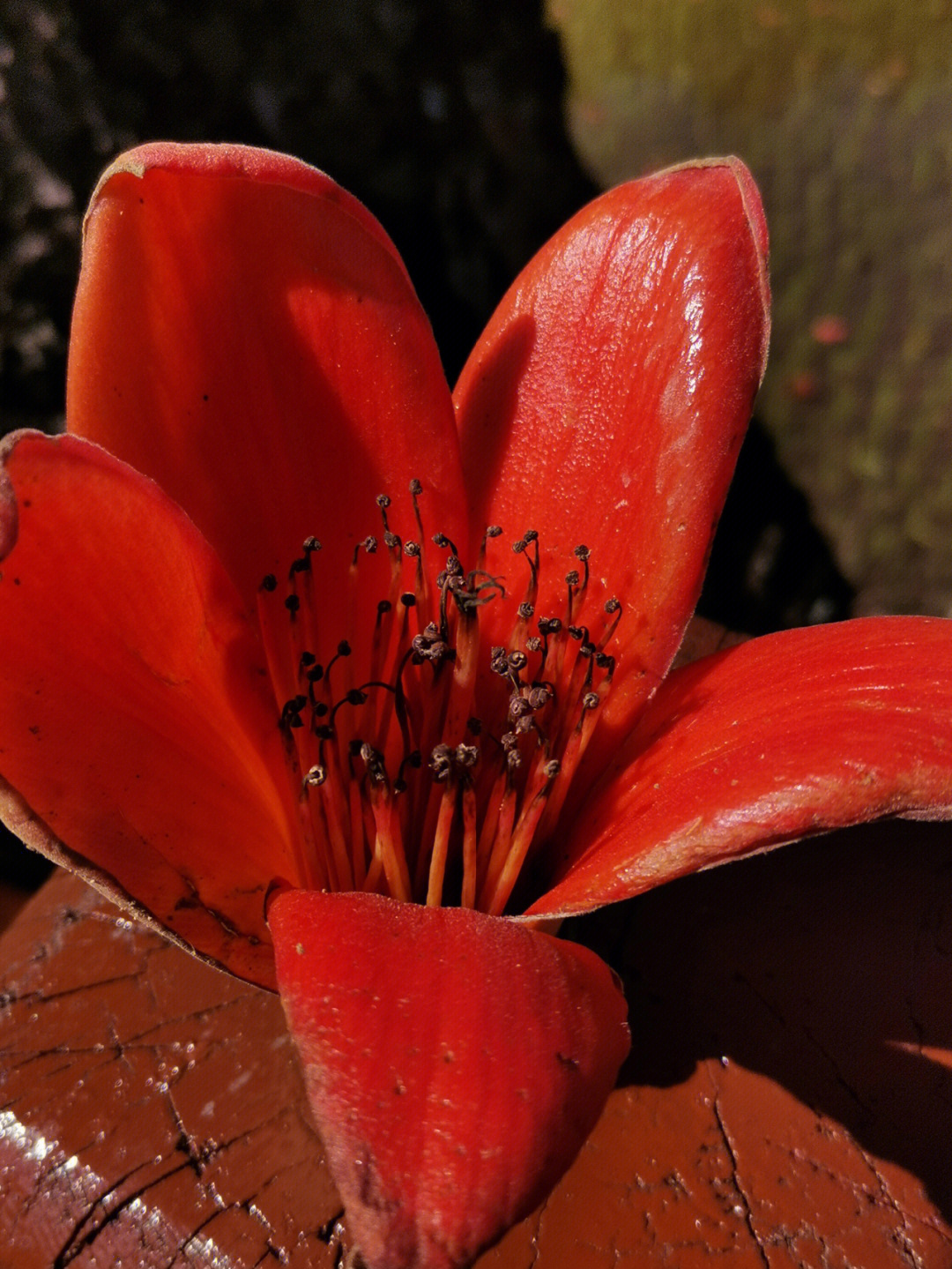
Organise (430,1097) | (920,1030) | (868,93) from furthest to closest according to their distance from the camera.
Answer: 1. (868,93)
2. (920,1030)
3. (430,1097)

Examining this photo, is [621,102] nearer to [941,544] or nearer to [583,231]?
[583,231]

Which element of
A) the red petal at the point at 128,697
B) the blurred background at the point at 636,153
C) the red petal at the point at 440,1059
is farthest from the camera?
the blurred background at the point at 636,153

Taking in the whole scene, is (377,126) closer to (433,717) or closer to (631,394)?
(631,394)

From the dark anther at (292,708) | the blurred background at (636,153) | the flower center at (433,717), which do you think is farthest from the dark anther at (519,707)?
the blurred background at (636,153)

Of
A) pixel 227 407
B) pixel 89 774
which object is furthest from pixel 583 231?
pixel 89 774

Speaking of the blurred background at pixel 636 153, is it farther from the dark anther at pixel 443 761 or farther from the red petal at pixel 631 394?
the dark anther at pixel 443 761

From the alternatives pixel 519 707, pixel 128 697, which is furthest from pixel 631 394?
pixel 128 697

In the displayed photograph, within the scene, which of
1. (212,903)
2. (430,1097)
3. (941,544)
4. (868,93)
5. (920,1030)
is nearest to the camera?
(430,1097)
